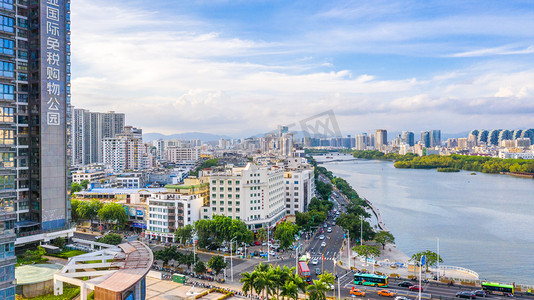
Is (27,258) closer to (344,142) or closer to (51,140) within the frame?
(51,140)

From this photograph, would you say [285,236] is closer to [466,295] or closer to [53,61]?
[466,295]

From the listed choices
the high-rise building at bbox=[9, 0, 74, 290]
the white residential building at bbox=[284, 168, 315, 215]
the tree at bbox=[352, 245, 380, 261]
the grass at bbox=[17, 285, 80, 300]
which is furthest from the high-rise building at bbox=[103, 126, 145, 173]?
the grass at bbox=[17, 285, 80, 300]

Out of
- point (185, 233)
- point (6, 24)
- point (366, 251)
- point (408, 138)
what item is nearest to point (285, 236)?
point (366, 251)

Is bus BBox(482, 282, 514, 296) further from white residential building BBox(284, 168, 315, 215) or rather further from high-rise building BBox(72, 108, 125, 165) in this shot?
high-rise building BBox(72, 108, 125, 165)

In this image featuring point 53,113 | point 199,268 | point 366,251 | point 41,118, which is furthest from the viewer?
point 53,113

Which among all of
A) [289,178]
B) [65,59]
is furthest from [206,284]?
[289,178]
